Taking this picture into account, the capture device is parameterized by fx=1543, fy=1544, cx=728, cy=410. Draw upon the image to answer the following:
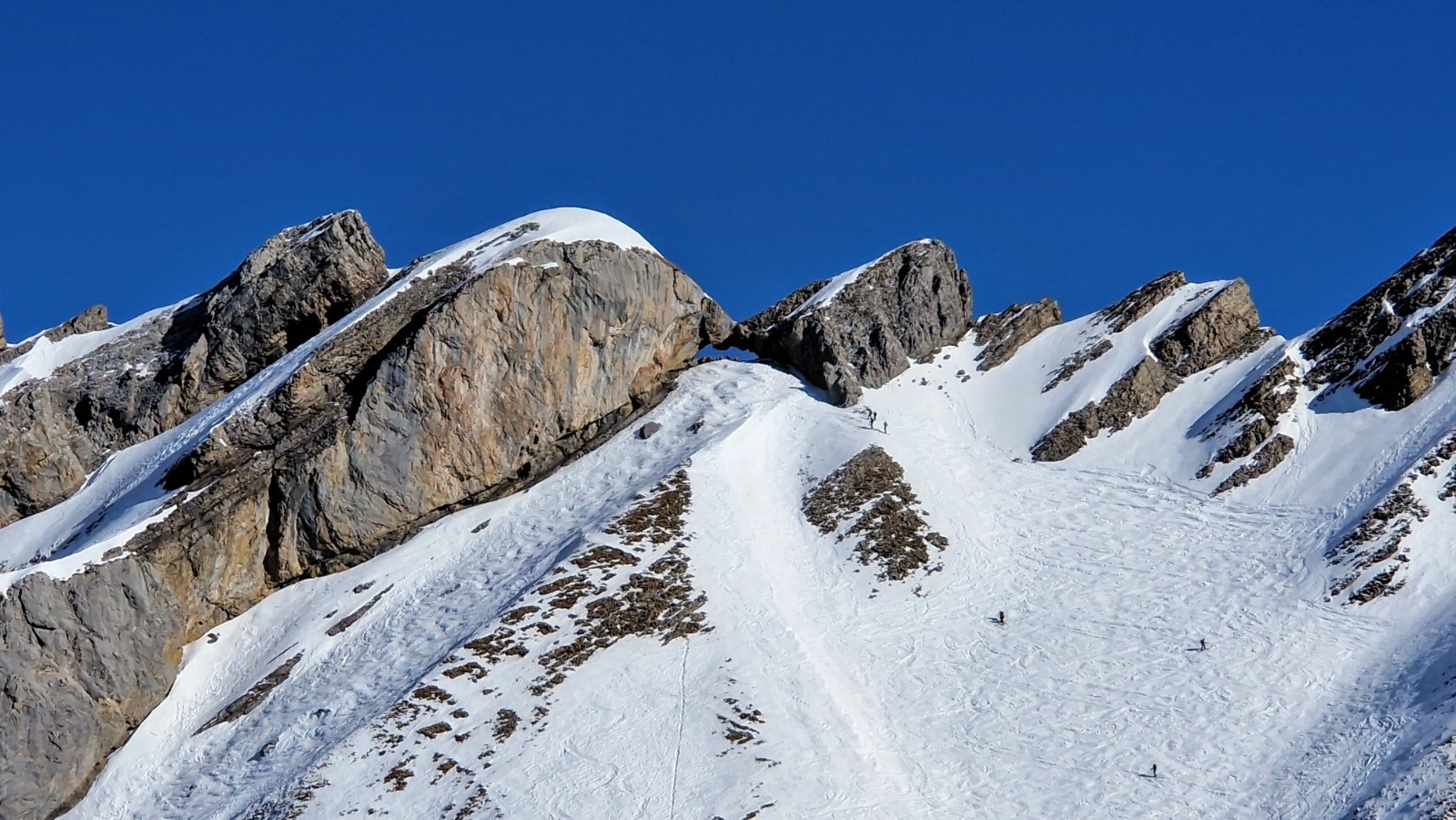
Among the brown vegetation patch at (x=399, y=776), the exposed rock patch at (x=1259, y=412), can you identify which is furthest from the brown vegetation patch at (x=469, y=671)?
the exposed rock patch at (x=1259, y=412)

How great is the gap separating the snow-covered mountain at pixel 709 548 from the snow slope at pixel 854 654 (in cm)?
15

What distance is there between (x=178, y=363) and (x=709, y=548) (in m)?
25.8

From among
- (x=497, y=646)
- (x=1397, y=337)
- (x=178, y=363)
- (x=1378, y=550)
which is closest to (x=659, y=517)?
(x=497, y=646)

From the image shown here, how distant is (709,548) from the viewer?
4953 cm

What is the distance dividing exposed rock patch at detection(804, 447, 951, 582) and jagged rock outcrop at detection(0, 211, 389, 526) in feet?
72.8

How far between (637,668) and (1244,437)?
23.1 metres

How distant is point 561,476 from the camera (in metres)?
55.6

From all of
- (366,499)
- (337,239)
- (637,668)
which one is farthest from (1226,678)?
(337,239)

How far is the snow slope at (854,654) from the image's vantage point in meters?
38.8

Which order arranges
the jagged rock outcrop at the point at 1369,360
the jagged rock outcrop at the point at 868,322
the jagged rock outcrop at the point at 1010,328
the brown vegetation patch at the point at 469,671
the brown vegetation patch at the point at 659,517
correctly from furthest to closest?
1. the jagged rock outcrop at the point at 1010,328
2. the jagged rock outcrop at the point at 868,322
3. the jagged rock outcrop at the point at 1369,360
4. the brown vegetation patch at the point at 659,517
5. the brown vegetation patch at the point at 469,671

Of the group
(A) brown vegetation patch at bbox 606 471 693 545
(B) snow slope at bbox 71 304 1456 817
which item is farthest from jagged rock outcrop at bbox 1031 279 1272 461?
(A) brown vegetation patch at bbox 606 471 693 545

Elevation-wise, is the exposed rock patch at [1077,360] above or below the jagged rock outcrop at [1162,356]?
above

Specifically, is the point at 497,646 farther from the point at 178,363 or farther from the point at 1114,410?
the point at 1114,410

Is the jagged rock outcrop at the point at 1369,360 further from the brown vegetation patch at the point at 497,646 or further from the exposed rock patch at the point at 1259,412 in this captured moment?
the brown vegetation patch at the point at 497,646
